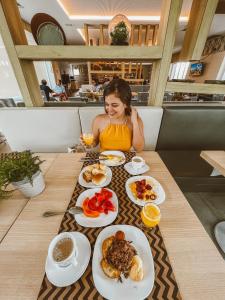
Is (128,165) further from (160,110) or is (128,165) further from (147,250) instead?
A: (160,110)

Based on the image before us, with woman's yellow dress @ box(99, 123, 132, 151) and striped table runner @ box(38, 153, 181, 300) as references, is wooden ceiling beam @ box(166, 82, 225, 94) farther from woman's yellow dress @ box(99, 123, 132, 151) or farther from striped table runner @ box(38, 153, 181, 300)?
striped table runner @ box(38, 153, 181, 300)

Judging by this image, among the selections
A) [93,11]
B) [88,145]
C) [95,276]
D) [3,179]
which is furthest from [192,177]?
[93,11]

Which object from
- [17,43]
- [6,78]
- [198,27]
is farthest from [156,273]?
[6,78]

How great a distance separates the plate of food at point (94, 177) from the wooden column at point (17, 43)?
4.21 feet

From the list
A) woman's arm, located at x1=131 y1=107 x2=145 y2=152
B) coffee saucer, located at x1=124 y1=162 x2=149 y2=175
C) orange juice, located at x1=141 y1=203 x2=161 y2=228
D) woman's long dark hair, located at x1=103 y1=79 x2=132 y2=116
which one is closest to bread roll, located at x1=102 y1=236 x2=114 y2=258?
orange juice, located at x1=141 y1=203 x2=161 y2=228

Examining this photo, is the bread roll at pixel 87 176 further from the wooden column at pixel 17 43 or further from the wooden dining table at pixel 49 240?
the wooden column at pixel 17 43

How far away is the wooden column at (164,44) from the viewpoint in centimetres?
132

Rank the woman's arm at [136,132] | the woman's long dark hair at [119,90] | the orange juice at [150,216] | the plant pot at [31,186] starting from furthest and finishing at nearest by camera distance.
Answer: the woman's arm at [136,132] → the woman's long dark hair at [119,90] → the plant pot at [31,186] → the orange juice at [150,216]

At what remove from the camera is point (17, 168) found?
75cm

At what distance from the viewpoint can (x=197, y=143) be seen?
1913mm

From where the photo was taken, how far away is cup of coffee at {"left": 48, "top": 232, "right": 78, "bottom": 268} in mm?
508

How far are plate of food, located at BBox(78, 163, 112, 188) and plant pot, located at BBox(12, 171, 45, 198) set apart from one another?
0.22 meters

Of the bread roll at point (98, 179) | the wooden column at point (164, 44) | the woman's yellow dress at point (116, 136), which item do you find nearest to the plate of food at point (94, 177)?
the bread roll at point (98, 179)

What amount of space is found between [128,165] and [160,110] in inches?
36.1
